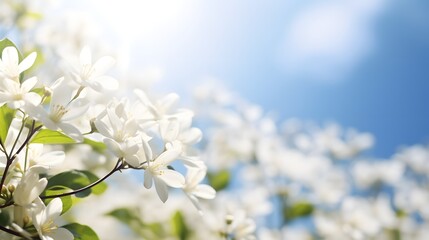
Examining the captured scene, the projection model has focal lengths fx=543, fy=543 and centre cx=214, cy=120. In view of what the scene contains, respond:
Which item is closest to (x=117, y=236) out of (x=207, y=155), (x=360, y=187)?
(x=207, y=155)

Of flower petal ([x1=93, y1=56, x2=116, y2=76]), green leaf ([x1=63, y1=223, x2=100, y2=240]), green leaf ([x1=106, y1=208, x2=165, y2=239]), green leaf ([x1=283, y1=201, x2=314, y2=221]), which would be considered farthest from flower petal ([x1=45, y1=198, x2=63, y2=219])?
green leaf ([x1=283, y1=201, x2=314, y2=221])

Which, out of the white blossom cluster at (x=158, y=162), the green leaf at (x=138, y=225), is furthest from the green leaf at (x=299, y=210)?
the green leaf at (x=138, y=225)

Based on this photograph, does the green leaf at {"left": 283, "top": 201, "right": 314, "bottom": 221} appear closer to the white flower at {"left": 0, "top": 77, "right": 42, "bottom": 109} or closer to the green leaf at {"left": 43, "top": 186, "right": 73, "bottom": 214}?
the green leaf at {"left": 43, "top": 186, "right": 73, "bottom": 214}

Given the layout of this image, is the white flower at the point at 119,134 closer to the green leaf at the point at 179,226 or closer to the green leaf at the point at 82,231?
the green leaf at the point at 82,231

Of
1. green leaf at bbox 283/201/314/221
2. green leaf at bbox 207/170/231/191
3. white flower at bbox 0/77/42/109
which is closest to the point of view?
white flower at bbox 0/77/42/109

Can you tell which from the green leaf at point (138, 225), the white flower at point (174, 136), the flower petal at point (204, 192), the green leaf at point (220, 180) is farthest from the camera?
the green leaf at point (220, 180)

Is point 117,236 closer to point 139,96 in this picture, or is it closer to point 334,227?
point 334,227

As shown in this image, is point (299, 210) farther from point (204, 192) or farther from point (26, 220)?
point (26, 220)
